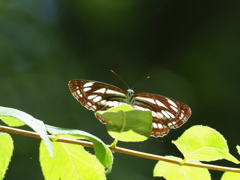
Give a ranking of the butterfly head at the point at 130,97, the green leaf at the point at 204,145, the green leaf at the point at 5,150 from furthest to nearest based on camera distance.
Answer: the butterfly head at the point at 130,97 → the green leaf at the point at 204,145 → the green leaf at the point at 5,150

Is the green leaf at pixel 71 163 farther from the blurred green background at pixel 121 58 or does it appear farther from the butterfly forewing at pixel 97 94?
the blurred green background at pixel 121 58

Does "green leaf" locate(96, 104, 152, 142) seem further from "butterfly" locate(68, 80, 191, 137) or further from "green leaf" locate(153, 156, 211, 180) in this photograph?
"butterfly" locate(68, 80, 191, 137)

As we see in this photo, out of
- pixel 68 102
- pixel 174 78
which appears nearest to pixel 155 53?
pixel 174 78

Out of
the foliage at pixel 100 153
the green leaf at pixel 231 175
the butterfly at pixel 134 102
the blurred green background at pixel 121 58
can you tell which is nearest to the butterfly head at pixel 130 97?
the butterfly at pixel 134 102

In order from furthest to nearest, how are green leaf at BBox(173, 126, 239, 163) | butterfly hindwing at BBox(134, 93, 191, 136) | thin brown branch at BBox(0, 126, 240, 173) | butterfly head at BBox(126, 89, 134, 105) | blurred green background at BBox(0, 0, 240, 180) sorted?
blurred green background at BBox(0, 0, 240, 180) < butterfly head at BBox(126, 89, 134, 105) < butterfly hindwing at BBox(134, 93, 191, 136) < green leaf at BBox(173, 126, 239, 163) < thin brown branch at BBox(0, 126, 240, 173)

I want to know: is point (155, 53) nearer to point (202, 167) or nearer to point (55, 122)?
point (55, 122)

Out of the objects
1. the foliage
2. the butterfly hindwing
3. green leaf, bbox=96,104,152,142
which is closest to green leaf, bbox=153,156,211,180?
the foliage

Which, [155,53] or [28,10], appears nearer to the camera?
[155,53]
